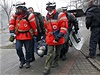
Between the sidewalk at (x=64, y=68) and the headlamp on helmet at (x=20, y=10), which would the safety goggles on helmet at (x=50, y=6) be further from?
the sidewalk at (x=64, y=68)

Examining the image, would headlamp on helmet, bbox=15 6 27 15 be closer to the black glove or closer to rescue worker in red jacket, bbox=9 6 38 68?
rescue worker in red jacket, bbox=9 6 38 68

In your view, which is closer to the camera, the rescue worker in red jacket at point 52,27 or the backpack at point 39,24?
the rescue worker in red jacket at point 52,27

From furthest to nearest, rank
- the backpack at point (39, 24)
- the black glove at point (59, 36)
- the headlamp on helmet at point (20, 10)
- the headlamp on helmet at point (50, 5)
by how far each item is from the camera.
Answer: the backpack at point (39, 24), the headlamp on helmet at point (20, 10), the headlamp on helmet at point (50, 5), the black glove at point (59, 36)

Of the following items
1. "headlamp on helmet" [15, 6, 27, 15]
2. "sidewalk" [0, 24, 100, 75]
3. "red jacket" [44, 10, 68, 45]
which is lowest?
"sidewalk" [0, 24, 100, 75]

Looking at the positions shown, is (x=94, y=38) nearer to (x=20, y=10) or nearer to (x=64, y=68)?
(x=64, y=68)

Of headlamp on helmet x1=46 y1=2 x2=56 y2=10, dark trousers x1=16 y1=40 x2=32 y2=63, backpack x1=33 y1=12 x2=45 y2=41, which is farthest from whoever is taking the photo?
backpack x1=33 y1=12 x2=45 y2=41

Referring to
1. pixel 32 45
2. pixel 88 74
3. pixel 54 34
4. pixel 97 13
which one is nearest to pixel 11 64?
pixel 32 45

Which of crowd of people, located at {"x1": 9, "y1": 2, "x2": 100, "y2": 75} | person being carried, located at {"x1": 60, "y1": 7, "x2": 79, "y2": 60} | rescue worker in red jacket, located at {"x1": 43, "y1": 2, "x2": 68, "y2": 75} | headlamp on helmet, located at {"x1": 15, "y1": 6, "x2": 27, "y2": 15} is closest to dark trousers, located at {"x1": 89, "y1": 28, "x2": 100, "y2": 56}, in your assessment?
crowd of people, located at {"x1": 9, "y1": 2, "x2": 100, "y2": 75}

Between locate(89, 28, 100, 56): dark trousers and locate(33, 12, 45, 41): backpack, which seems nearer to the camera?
locate(33, 12, 45, 41): backpack

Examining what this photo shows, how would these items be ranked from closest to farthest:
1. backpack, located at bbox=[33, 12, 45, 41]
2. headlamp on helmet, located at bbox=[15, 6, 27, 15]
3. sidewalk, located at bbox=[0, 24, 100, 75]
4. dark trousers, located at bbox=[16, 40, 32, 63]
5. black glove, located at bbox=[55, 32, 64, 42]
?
1. black glove, located at bbox=[55, 32, 64, 42]
2. sidewalk, located at bbox=[0, 24, 100, 75]
3. headlamp on helmet, located at bbox=[15, 6, 27, 15]
4. dark trousers, located at bbox=[16, 40, 32, 63]
5. backpack, located at bbox=[33, 12, 45, 41]

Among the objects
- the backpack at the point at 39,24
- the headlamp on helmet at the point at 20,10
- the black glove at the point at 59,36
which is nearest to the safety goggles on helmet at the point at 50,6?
the black glove at the point at 59,36

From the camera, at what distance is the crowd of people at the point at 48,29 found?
6.18 metres

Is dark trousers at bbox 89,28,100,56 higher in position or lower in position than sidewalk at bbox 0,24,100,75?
higher

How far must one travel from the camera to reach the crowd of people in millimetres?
6180
